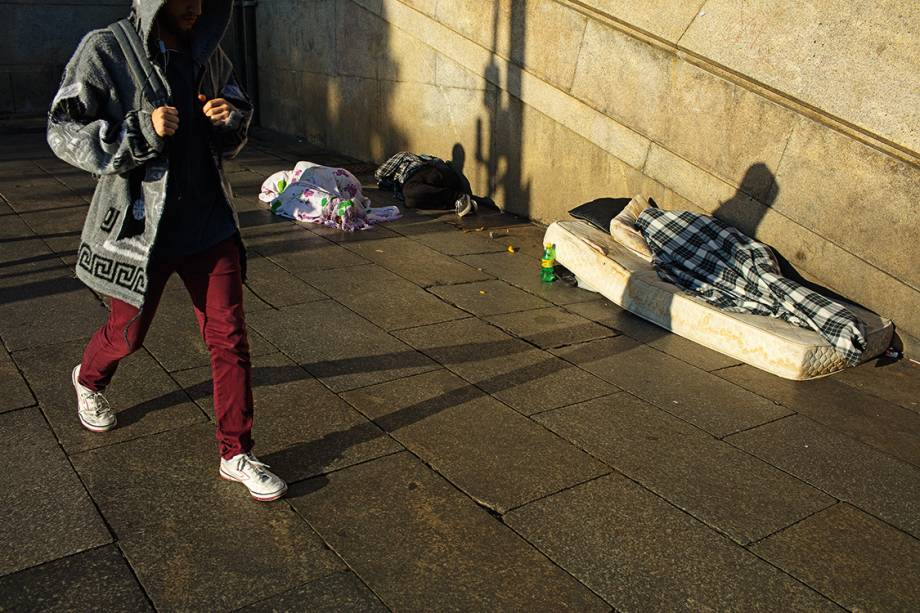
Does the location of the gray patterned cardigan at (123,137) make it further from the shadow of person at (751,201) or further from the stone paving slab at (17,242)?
the shadow of person at (751,201)

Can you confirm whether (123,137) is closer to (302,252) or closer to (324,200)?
(302,252)

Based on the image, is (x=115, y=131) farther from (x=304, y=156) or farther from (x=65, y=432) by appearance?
(x=304, y=156)

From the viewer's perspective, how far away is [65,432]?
3.78 metres

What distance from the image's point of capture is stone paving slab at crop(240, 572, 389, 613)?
272 centimetres

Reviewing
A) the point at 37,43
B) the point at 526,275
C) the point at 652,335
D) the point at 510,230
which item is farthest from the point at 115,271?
the point at 37,43

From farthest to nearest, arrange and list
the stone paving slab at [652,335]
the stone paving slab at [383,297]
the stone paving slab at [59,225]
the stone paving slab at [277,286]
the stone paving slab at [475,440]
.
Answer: the stone paving slab at [59,225] → the stone paving slab at [277,286] → the stone paving slab at [383,297] → the stone paving slab at [652,335] → the stone paving slab at [475,440]

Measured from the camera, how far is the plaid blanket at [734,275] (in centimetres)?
527

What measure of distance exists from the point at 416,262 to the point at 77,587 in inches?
174

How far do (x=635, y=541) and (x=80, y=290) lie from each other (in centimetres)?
415

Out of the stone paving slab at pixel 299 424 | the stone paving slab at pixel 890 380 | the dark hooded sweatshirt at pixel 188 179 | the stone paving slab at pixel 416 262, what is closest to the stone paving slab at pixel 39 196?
the stone paving slab at pixel 416 262

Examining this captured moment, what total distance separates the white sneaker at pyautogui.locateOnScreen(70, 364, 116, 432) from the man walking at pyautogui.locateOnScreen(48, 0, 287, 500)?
0.48 meters

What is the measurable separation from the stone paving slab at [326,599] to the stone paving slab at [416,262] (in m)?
3.63

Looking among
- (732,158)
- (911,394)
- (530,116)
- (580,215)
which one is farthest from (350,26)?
(911,394)

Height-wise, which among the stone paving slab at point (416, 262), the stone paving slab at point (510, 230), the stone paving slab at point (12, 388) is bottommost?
the stone paving slab at point (510, 230)
